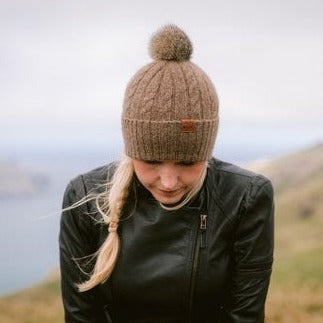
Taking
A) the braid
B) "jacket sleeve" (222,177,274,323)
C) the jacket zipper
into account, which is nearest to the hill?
"jacket sleeve" (222,177,274,323)

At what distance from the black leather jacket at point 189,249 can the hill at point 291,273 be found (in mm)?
7652

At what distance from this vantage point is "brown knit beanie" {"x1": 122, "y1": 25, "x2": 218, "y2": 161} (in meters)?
3.89

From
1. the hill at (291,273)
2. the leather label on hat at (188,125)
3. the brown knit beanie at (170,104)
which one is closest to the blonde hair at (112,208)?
the brown knit beanie at (170,104)

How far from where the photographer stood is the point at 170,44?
393 cm

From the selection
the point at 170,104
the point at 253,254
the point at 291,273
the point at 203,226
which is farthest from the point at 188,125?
the point at 291,273

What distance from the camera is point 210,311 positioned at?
14.7 feet

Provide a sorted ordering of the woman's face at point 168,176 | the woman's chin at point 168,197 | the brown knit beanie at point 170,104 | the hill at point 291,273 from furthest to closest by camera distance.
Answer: the hill at point 291,273, the woman's chin at point 168,197, the woman's face at point 168,176, the brown knit beanie at point 170,104

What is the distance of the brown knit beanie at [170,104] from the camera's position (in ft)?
12.8

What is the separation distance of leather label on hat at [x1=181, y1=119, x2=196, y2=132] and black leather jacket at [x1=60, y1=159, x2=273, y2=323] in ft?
1.87

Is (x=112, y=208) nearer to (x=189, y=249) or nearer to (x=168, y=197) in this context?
(x=168, y=197)

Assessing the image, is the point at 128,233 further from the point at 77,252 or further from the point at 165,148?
the point at 165,148

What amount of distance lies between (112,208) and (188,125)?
2.78 feet

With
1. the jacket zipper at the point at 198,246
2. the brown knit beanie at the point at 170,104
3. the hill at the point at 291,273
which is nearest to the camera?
the brown knit beanie at the point at 170,104

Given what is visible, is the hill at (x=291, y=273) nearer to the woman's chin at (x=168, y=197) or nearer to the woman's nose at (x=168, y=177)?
the woman's chin at (x=168, y=197)
